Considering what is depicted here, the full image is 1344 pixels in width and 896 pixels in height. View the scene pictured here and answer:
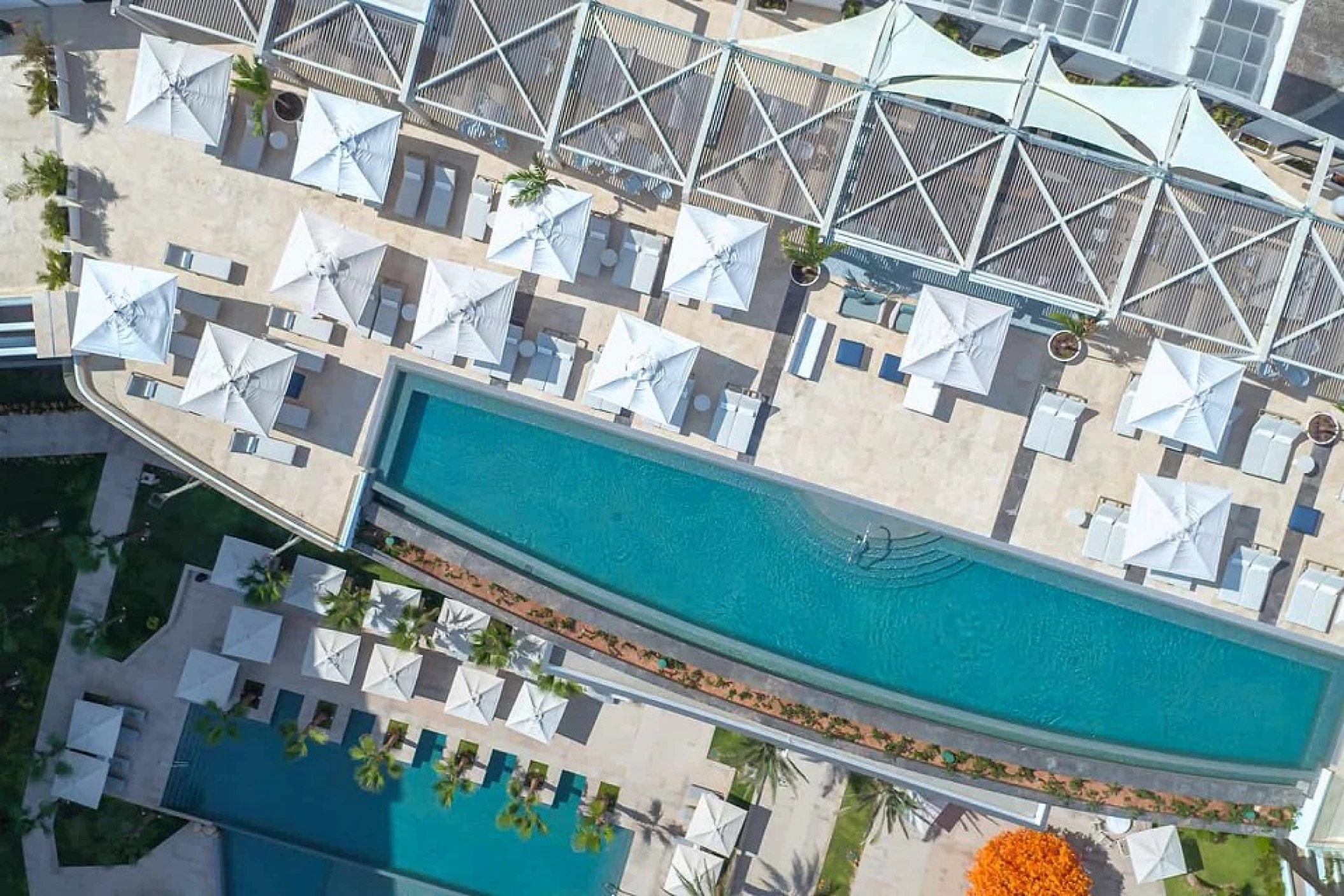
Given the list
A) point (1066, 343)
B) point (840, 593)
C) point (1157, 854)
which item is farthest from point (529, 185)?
point (1157, 854)

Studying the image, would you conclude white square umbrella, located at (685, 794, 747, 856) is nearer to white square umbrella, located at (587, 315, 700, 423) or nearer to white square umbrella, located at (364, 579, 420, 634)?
white square umbrella, located at (364, 579, 420, 634)

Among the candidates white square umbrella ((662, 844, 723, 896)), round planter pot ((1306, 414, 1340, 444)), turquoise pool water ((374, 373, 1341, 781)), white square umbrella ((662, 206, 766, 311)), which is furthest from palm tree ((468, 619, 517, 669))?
round planter pot ((1306, 414, 1340, 444))

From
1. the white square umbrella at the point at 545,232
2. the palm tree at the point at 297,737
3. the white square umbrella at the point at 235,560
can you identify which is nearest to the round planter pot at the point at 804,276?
the white square umbrella at the point at 545,232

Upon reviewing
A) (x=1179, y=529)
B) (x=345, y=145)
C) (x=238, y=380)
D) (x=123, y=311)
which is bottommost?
(x=238, y=380)

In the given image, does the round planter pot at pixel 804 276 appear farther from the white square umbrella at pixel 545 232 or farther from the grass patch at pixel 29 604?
the grass patch at pixel 29 604

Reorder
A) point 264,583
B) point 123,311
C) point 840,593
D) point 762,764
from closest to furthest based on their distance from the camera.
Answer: point 123,311 < point 840,593 < point 264,583 < point 762,764

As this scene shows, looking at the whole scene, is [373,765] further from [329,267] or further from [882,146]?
A: [882,146]

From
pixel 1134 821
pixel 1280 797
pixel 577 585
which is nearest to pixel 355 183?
pixel 577 585

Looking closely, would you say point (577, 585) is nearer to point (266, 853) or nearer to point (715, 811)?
point (715, 811)
